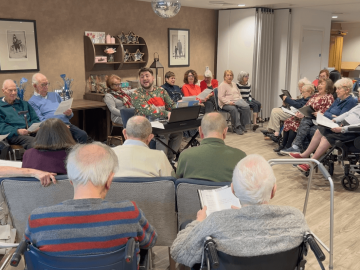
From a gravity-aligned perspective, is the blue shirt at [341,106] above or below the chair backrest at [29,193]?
above

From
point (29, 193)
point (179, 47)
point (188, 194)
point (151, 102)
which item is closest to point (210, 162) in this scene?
point (188, 194)

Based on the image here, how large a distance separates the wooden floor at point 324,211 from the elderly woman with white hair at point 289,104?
2.98 ft

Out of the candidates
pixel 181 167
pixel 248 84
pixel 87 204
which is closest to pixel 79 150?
pixel 87 204

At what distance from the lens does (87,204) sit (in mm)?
1593

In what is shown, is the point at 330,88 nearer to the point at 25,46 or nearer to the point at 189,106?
the point at 189,106

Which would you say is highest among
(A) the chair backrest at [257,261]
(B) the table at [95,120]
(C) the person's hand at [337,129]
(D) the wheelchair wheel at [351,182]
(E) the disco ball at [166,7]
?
(E) the disco ball at [166,7]

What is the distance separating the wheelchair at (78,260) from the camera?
1484 mm

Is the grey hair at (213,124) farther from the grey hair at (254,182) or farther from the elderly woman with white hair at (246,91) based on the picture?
the elderly woman with white hair at (246,91)

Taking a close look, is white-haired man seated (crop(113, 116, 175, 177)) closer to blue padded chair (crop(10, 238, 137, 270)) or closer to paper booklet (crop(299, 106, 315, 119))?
blue padded chair (crop(10, 238, 137, 270))

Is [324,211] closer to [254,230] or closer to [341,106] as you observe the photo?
[341,106]

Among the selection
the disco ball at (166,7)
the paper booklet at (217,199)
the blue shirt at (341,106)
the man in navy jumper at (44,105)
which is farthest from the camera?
the man in navy jumper at (44,105)

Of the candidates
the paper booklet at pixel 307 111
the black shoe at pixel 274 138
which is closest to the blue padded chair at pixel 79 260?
the paper booklet at pixel 307 111

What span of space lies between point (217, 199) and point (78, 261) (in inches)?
34.3

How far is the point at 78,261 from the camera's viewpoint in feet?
4.88
